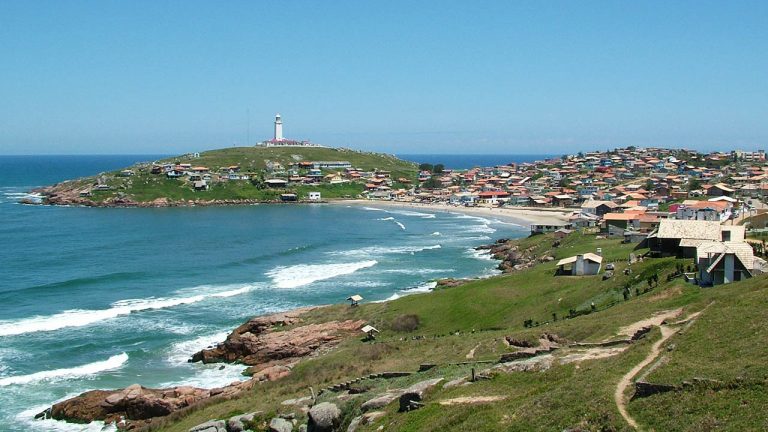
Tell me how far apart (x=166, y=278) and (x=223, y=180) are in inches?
3236

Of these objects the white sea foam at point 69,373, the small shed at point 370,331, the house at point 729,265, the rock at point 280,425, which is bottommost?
the white sea foam at point 69,373

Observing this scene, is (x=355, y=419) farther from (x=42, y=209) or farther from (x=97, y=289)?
(x=42, y=209)

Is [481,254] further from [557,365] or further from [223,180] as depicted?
[223,180]

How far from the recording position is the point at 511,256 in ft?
207

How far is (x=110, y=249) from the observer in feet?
235

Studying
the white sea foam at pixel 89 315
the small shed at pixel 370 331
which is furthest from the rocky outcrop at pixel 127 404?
the white sea foam at pixel 89 315

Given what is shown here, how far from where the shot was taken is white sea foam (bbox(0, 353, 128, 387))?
3297 centimetres

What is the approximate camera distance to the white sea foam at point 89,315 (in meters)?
41.8

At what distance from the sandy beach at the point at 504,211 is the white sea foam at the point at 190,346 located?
54917 millimetres

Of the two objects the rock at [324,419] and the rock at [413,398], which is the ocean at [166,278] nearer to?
the rock at [324,419]

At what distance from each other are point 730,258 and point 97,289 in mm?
44076

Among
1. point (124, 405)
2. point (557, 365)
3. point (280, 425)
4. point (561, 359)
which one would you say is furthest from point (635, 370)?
point (124, 405)

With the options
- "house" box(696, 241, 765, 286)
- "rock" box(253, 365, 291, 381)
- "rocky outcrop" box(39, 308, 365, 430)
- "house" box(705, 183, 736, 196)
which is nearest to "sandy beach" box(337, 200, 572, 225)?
"house" box(705, 183, 736, 196)

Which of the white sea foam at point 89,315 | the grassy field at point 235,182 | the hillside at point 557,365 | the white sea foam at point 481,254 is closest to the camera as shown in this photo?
the hillside at point 557,365
